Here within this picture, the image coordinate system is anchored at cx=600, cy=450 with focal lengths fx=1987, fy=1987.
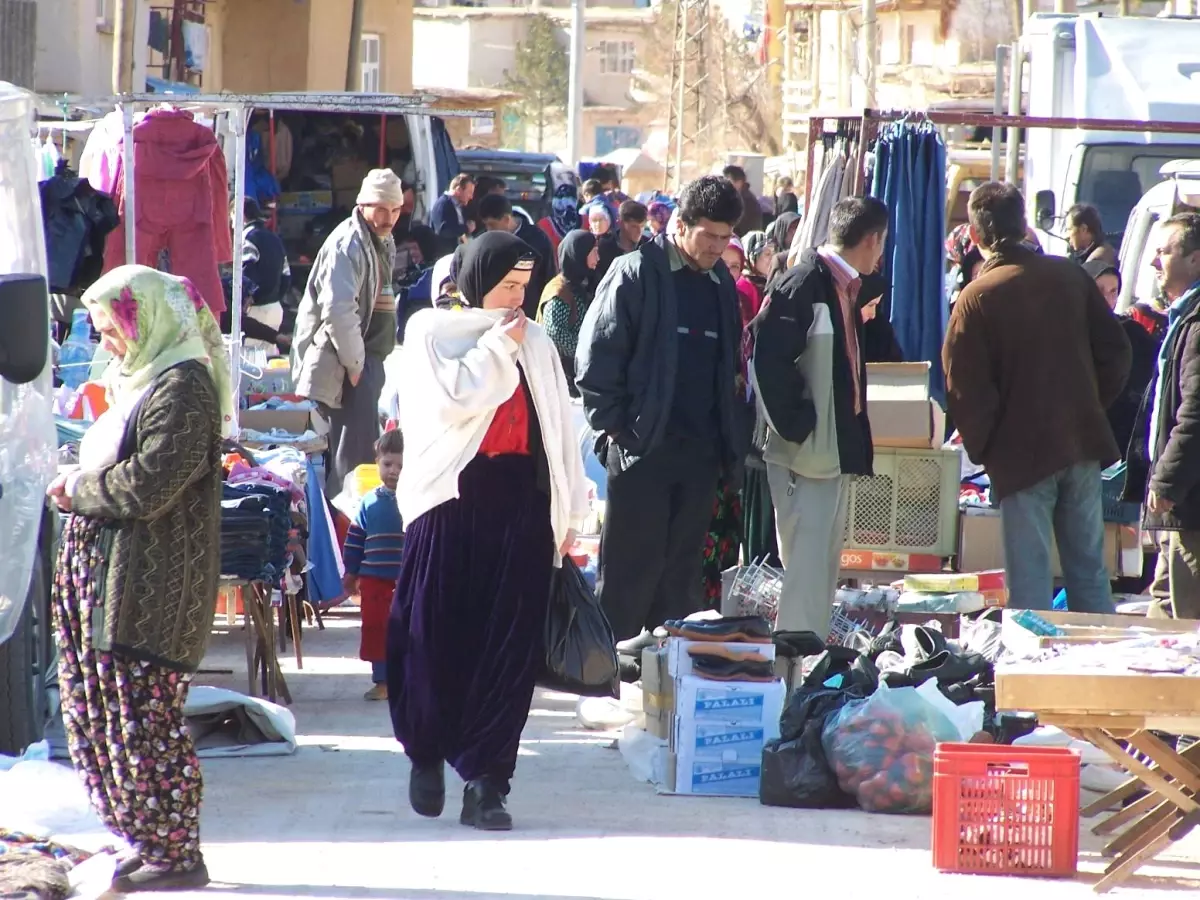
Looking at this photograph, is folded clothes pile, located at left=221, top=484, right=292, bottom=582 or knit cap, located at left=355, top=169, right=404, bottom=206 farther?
knit cap, located at left=355, top=169, right=404, bottom=206

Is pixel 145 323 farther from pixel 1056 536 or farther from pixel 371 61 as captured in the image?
pixel 371 61

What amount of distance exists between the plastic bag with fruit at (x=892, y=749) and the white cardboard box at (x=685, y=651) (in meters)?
0.48

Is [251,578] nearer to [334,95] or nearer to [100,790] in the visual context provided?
[100,790]

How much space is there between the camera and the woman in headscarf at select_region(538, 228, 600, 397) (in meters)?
11.5

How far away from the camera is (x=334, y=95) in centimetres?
1358

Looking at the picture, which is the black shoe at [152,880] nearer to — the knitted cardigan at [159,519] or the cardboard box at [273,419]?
the knitted cardigan at [159,519]

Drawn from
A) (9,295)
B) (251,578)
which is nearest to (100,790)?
(9,295)

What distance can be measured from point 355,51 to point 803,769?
24245 mm

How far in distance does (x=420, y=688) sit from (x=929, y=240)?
16.1 feet

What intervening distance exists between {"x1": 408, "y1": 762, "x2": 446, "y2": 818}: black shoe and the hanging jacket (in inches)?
181

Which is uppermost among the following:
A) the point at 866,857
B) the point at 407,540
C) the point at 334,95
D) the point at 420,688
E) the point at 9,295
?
the point at 334,95

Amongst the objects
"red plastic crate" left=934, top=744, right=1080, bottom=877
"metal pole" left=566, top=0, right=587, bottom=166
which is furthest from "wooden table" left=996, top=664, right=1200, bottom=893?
"metal pole" left=566, top=0, right=587, bottom=166

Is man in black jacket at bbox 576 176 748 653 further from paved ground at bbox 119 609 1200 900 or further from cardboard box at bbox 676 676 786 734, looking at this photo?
paved ground at bbox 119 609 1200 900

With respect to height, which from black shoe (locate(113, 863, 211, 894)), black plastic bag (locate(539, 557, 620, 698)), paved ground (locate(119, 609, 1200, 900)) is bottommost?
paved ground (locate(119, 609, 1200, 900))
